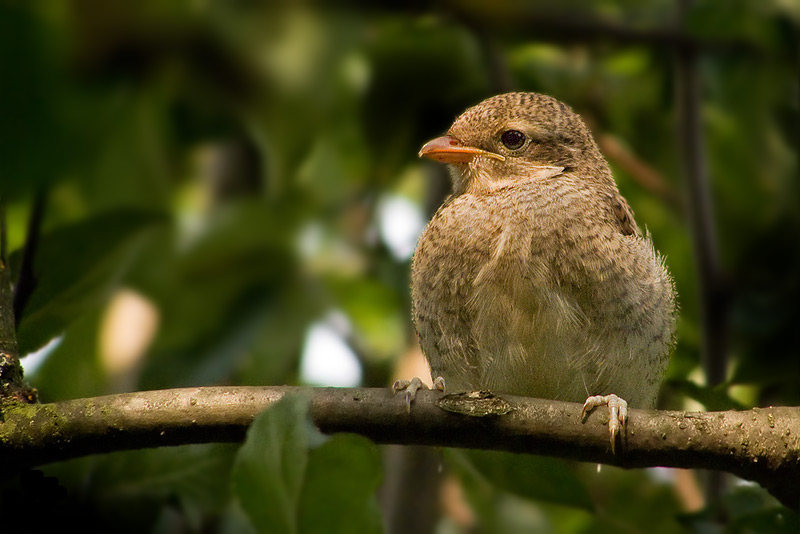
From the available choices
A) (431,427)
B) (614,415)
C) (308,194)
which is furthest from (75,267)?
(308,194)

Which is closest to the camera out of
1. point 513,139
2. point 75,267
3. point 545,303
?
point 75,267

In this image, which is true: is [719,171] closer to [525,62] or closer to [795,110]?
[795,110]

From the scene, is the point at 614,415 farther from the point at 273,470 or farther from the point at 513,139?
the point at 513,139

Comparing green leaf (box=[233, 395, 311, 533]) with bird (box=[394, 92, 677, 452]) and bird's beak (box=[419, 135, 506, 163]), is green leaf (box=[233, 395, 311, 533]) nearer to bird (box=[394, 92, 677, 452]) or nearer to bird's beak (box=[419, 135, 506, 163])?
bird (box=[394, 92, 677, 452])

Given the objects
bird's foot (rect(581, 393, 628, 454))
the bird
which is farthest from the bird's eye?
bird's foot (rect(581, 393, 628, 454))

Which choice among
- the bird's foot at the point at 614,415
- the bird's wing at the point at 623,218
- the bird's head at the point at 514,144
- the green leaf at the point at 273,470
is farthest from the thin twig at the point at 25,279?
the bird's wing at the point at 623,218

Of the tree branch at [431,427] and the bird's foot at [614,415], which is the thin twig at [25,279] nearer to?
the tree branch at [431,427]
